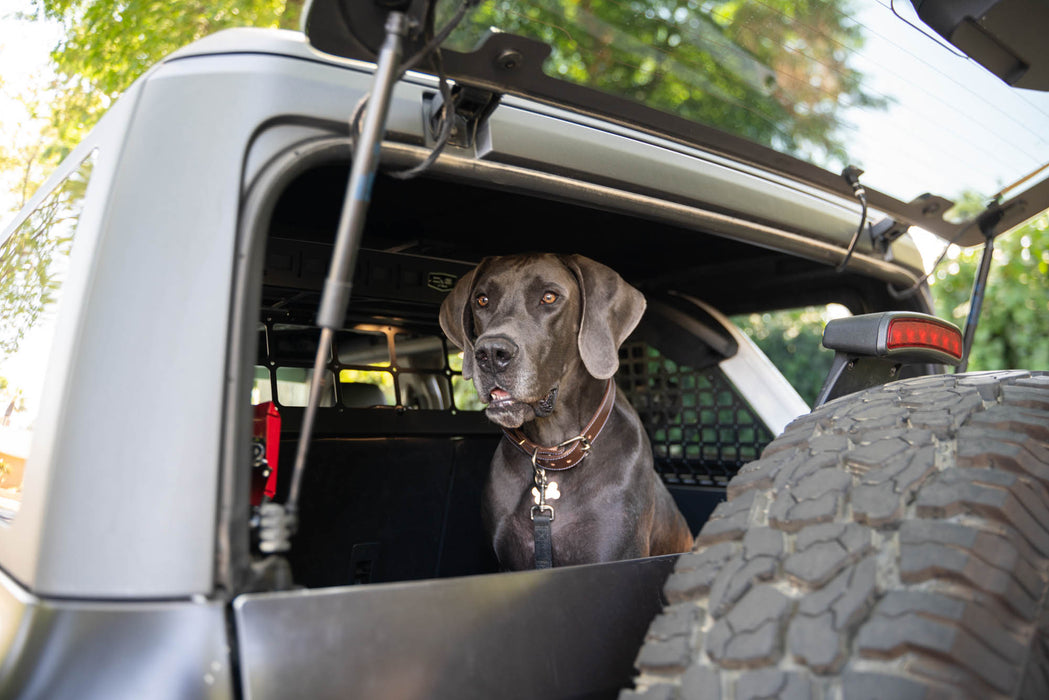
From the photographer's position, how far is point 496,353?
225 centimetres

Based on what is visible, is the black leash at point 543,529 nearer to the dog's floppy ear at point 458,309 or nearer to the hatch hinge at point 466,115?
the dog's floppy ear at point 458,309

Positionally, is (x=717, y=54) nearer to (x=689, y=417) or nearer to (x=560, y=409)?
(x=560, y=409)

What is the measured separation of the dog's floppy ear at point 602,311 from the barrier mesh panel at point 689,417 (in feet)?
1.85

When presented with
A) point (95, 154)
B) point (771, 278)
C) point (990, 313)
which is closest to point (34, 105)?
point (95, 154)

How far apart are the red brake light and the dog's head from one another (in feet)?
2.83

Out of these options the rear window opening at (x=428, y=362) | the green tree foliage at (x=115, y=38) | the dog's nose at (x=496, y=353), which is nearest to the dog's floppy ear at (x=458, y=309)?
the rear window opening at (x=428, y=362)

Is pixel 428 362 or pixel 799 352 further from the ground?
pixel 799 352

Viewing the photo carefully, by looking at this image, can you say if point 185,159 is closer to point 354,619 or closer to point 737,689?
point 354,619

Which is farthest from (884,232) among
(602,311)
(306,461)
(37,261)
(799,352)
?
(799,352)

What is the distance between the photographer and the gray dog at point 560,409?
229cm

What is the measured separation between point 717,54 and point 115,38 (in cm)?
528

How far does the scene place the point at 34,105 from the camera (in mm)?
4195

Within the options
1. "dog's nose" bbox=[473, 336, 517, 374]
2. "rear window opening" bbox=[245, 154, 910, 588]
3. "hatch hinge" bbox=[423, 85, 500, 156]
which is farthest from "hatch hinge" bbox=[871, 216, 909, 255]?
"hatch hinge" bbox=[423, 85, 500, 156]

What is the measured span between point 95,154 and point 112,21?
4814 mm
